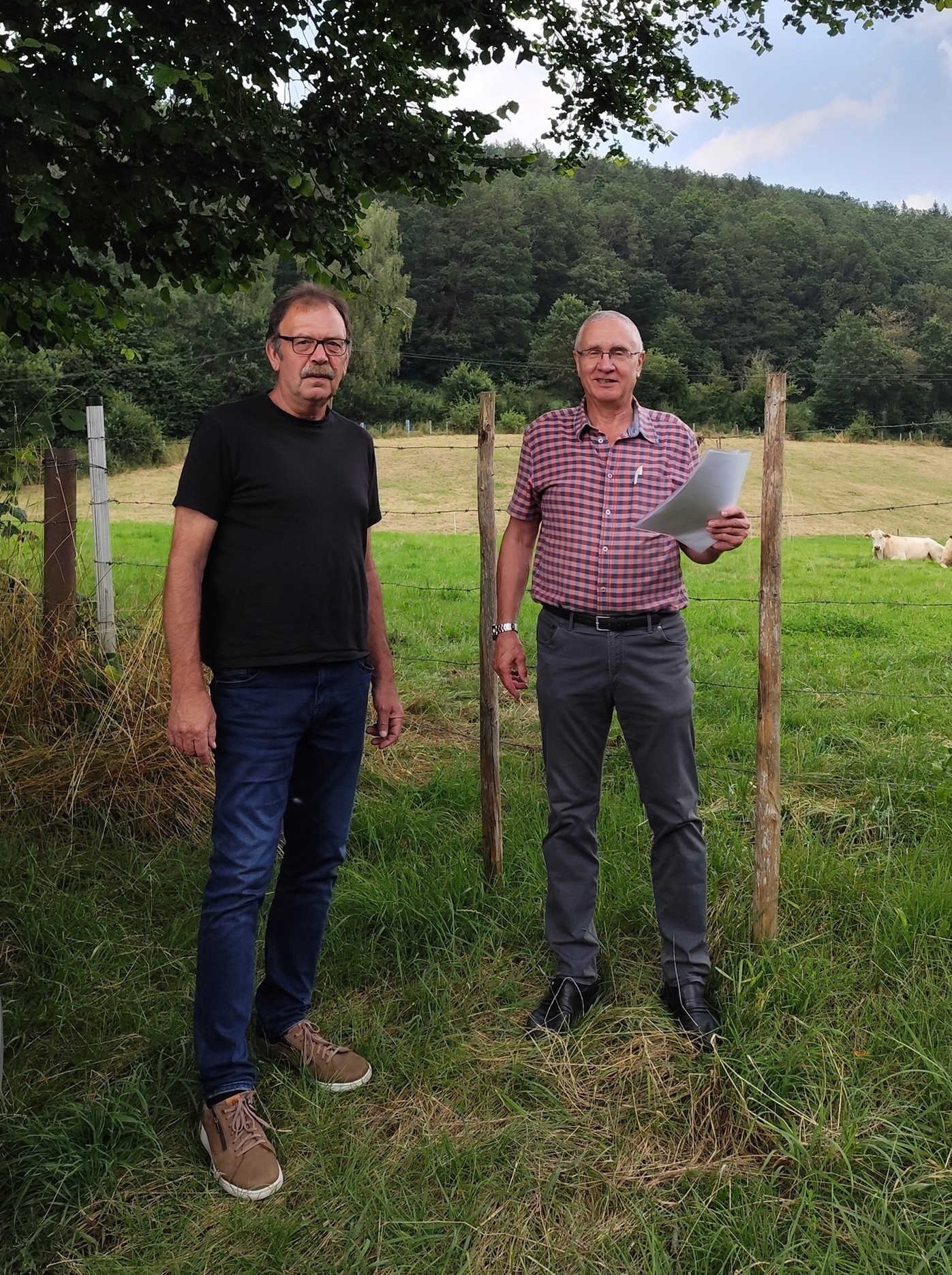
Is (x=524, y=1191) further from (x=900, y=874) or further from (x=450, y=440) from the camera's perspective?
(x=450, y=440)

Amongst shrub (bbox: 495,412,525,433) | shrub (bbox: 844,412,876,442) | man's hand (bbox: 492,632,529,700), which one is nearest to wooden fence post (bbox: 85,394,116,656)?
man's hand (bbox: 492,632,529,700)

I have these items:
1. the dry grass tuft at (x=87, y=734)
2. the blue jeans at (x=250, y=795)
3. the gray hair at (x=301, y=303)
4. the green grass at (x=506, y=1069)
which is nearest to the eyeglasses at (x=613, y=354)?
the gray hair at (x=301, y=303)

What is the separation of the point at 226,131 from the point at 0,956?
11.9 ft

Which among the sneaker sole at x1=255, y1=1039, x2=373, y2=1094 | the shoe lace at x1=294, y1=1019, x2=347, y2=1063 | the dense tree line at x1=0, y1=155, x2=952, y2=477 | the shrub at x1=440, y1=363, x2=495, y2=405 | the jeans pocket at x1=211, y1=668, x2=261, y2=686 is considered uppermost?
the dense tree line at x1=0, y1=155, x2=952, y2=477

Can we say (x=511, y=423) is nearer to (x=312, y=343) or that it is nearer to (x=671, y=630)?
Result: (x=671, y=630)

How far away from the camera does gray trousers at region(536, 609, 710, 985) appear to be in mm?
2961

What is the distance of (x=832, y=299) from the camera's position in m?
67.1

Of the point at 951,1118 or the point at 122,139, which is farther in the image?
the point at 122,139

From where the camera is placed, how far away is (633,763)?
3080mm

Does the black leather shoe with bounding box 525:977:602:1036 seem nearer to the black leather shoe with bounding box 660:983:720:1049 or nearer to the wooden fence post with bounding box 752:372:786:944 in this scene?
the black leather shoe with bounding box 660:983:720:1049

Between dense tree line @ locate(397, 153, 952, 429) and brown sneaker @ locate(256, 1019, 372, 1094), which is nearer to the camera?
brown sneaker @ locate(256, 1019, 372, 1094)

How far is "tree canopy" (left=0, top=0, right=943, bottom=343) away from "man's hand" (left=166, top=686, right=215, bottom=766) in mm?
1985

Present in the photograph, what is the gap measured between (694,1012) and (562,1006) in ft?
1.33

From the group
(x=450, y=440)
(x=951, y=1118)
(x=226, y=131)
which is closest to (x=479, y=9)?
(x=226, y=131)
